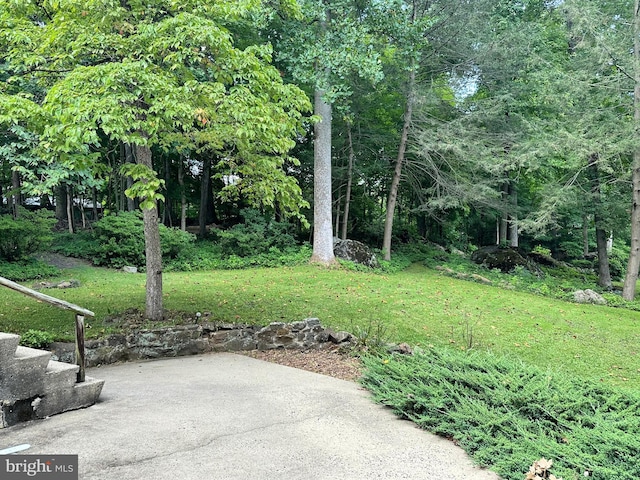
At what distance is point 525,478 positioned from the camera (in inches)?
95.4

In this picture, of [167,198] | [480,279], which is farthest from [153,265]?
[167,198]

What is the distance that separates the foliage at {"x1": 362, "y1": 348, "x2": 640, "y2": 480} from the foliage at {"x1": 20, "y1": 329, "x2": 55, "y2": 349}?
3569mm

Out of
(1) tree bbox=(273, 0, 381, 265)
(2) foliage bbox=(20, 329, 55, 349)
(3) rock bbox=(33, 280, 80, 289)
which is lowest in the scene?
(3) rock bbox=(33, 280, 80, 289)

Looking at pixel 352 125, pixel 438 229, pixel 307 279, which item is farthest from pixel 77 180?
pixel 438 229


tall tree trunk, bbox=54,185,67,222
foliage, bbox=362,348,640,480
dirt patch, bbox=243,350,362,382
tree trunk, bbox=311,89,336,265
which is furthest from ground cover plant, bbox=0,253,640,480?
tall tree trunk, bbox=54,185,67,222

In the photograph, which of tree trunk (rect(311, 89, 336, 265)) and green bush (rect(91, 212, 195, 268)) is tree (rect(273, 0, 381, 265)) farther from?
green bush (rect(91, 212, 195, 268))

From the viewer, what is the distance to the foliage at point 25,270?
366 inches

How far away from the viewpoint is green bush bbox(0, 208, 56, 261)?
9.68 m

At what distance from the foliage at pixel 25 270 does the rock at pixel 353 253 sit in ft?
25.1

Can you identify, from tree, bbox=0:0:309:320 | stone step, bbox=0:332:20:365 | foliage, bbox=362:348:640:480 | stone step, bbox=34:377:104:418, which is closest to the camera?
foliage, bbox=362:348:640:480

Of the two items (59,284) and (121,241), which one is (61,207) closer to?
(121,241)

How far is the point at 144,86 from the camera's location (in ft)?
14.3

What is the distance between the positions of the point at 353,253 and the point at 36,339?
386 inches

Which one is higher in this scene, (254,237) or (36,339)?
(254,237)
